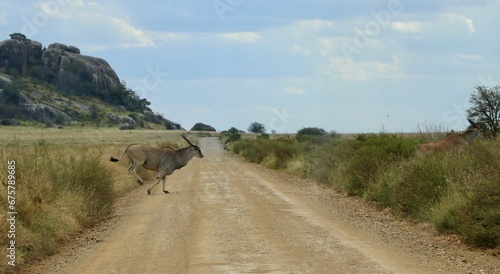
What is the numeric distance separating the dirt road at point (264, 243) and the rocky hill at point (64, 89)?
344 feet

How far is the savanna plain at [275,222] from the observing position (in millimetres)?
A: 11766

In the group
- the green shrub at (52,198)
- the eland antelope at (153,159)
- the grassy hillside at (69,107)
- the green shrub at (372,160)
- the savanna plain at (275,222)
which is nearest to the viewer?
the savanna plain at (275,222)

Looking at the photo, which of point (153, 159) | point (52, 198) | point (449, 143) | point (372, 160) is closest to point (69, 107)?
point (153, 159)

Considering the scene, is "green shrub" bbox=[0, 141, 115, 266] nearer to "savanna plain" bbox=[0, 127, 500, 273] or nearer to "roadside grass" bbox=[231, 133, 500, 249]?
"savanna plain" bbox=[0, 127, 500, 273]

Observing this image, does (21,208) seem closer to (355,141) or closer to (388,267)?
(388,267)

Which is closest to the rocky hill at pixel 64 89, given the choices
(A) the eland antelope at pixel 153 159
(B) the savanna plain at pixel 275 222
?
(A) the eland antelope at pixel 153 159

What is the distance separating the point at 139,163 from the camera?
83.0ft

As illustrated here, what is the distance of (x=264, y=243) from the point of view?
13.3 meters

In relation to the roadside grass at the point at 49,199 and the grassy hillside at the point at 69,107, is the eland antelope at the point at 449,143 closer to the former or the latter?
the roadside grass at the point at 49,199

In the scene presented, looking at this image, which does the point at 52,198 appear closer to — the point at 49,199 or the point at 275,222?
the point at 49,199

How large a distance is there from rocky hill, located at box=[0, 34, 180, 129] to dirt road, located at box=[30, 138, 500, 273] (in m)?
105

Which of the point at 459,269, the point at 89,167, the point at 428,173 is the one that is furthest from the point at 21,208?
the point at 428,173

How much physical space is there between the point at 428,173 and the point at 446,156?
34.5 inches

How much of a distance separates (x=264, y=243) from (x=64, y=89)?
13848 cm
